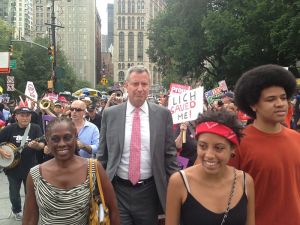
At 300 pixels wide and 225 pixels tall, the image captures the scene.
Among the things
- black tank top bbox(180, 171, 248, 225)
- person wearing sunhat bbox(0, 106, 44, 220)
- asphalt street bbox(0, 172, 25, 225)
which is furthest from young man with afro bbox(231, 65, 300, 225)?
asphalt street bbox(0, 172, 25, 225)

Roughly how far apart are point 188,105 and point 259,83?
2490mm

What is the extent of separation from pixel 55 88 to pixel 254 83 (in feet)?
72.4

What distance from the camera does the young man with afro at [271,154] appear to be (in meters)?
2.95

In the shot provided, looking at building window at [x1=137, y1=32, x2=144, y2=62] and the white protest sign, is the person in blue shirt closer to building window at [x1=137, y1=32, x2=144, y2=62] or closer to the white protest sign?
the white protest sign

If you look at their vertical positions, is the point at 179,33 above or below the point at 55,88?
above

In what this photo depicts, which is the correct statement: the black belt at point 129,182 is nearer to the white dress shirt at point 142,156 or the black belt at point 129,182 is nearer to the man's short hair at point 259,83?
the white dress shirt at point 142,156

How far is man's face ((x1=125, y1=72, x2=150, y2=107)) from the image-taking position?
430cm

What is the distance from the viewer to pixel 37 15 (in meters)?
140

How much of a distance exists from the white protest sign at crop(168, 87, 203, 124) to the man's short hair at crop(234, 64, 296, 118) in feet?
6.68

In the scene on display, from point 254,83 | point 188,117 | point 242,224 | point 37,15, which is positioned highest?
point 37,15

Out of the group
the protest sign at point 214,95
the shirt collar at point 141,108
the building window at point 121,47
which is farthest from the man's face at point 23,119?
the building window at point 121,47

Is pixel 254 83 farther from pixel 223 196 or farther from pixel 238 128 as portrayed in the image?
pixel 223 196

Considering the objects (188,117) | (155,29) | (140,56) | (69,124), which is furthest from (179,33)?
(140,56)

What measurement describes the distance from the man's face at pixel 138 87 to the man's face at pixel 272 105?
1.41m
